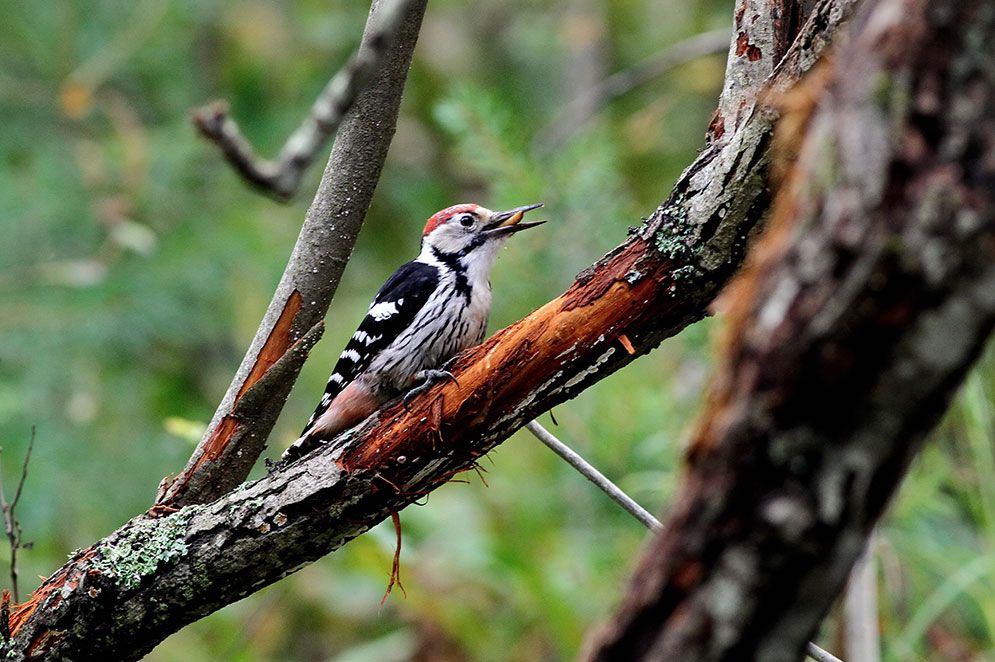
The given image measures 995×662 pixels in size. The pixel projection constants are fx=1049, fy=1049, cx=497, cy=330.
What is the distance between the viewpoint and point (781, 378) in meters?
1.26

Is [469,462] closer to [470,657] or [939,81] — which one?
[939,81]

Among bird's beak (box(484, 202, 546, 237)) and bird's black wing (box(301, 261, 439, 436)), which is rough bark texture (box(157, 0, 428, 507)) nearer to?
bird's black wing (box(301, 261, 439, 436))

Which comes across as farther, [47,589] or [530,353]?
[47,589]

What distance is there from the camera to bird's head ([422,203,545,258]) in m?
3.91

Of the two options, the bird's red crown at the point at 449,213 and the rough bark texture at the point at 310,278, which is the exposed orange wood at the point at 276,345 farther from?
the bird's red crown at the point at 449,213

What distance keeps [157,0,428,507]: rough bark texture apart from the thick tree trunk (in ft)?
0.83

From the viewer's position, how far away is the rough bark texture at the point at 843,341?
119 cm

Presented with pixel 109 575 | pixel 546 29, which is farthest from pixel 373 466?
pixel 546 29

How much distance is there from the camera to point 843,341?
4.06 feet

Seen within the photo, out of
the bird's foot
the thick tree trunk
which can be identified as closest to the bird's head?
the bird's foot

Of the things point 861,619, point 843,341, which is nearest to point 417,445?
point 843,341

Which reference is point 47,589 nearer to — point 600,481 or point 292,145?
point 600,481

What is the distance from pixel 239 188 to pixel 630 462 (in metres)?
4.11

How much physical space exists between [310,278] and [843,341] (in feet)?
6.17
